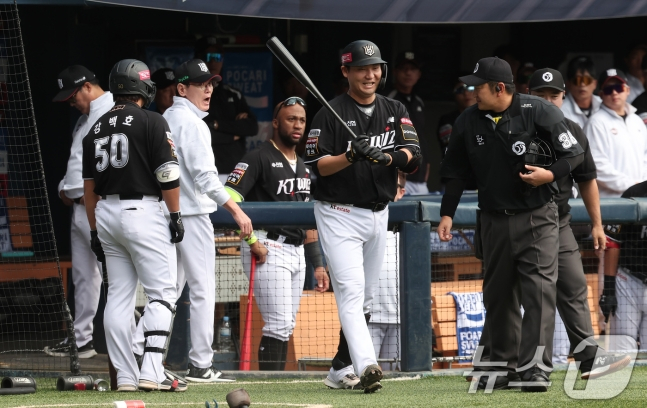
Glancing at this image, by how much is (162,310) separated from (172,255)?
318mm

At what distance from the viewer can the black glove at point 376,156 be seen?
18.9ft

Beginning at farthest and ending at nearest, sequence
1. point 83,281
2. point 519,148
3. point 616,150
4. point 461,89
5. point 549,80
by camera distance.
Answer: point 461,89
point 616,150
point 83,281
point 549,80
point 519,148

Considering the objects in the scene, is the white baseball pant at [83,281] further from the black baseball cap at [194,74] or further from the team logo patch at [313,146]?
the team logo patch at [313,146]

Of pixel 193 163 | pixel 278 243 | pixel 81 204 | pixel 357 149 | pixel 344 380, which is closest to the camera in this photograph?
pixel 357 149

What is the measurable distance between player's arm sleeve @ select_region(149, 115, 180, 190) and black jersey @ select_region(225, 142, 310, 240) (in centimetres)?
143

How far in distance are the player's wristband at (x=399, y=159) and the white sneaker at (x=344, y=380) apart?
1177 mm

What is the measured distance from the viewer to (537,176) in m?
5.78

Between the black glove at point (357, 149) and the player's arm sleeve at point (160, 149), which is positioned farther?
the player's arm sleeve at point (160, 149)

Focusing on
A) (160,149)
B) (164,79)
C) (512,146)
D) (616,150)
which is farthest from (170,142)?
(616,150)

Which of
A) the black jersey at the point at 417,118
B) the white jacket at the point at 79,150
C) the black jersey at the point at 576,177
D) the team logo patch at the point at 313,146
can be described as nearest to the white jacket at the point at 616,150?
the black jersey at the point at 417,118

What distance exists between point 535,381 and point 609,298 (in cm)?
233

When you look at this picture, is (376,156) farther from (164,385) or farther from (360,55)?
(164,385)

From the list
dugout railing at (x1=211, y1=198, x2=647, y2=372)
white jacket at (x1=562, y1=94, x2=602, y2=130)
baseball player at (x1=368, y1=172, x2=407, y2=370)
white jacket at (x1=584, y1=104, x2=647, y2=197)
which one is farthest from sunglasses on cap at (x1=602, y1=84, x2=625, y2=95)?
baseball player at (x1=368, y1=172, x2=407, y2=370)

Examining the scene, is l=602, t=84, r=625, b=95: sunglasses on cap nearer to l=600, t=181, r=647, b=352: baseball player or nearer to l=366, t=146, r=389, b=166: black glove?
l=600, t=181, r=647, b=352: baseball player
